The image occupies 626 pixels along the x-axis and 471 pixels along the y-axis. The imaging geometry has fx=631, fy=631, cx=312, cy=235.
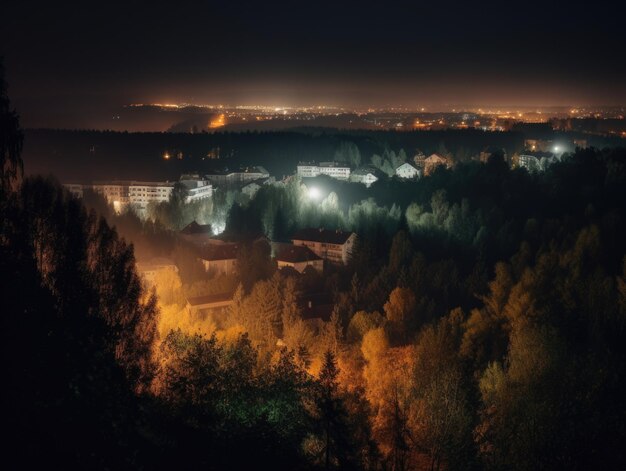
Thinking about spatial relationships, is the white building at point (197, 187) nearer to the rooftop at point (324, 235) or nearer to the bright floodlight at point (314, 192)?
the bright floodlight at point (314, 192)

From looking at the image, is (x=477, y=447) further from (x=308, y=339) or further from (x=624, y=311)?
(x=624, y=311)

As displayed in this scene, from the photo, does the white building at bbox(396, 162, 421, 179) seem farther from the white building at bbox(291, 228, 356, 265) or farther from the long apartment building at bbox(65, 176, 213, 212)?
the white building at bbox(291, 228, 356, 265)

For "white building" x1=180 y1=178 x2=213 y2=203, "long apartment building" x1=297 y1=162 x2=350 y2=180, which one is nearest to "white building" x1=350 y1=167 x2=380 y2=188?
"long apartment building" x1=297 y1=162 x2=350 y2=180

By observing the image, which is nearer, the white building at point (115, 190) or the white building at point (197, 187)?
the white building at point (197, 187)

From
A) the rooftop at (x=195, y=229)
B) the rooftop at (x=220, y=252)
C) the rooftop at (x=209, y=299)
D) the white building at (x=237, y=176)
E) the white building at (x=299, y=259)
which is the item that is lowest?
the rooftop at (x=209, y=299)

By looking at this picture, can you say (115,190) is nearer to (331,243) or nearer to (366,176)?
(366,176)

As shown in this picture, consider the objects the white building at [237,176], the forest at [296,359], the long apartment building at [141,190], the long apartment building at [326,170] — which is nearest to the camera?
the forest at [296,359]

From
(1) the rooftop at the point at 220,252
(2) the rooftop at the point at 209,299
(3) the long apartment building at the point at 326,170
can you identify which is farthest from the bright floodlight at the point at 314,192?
(2) the rooftop at the point at 209,299

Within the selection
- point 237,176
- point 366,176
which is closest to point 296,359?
point 366,176
